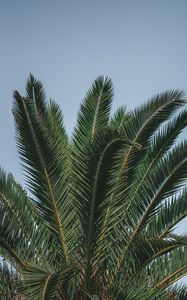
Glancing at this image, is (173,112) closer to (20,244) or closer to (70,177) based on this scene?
(70,177)

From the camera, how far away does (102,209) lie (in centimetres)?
833

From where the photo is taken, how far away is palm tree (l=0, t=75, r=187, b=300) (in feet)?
27.2

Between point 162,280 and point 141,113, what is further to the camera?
point 141,113

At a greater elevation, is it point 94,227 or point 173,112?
point 173,112

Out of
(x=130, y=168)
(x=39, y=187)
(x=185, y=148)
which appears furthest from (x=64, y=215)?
(x=185, y=148)

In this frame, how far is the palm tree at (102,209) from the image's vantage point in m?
8.30

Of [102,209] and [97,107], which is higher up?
[97,107]

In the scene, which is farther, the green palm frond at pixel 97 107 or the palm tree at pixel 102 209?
the green palm frond at pixel 97 107

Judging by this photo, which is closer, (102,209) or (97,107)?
(102,209)

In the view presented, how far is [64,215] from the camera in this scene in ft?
29.3

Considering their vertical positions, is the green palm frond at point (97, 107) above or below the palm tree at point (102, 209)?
above

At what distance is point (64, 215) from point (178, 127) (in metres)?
2.35

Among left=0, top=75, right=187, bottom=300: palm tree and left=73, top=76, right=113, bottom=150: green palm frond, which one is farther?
left=73, top=76, right=113, bottom=150: green palm frond

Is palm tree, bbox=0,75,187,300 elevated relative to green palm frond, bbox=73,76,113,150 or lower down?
lower down
